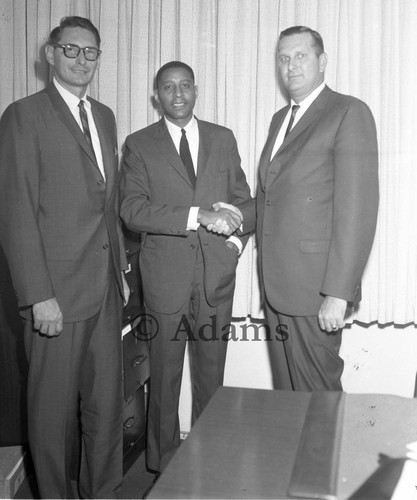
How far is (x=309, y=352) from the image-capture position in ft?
6.88

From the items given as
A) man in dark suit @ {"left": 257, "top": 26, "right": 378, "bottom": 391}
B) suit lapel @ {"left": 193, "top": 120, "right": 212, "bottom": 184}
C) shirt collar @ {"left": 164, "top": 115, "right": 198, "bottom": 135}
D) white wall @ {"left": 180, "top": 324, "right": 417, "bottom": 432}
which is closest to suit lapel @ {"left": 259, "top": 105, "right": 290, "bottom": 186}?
man in dark suit @ {"left": 257, "top": 26, "right": 378, "bottom": 391}

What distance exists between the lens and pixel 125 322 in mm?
2516

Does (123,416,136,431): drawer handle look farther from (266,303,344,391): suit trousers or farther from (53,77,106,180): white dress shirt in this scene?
(53,77,106,180): white dress shirt

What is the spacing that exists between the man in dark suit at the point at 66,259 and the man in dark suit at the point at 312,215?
63cm

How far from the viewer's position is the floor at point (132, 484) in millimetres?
2396

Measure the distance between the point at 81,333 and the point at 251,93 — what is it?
153cm

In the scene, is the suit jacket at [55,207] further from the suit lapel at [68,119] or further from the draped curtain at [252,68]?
the draped curtain at [252,68]

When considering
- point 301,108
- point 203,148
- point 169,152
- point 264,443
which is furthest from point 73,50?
point 264,443

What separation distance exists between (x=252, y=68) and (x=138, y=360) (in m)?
1.56

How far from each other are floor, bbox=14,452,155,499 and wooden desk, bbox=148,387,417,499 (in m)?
1.28

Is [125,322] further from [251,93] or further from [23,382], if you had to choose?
[251,93]

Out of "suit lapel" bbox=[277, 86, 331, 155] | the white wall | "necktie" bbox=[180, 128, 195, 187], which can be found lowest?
the white wall

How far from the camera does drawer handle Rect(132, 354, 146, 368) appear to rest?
260 cm

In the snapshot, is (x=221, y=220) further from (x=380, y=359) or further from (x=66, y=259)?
(x=380, y=359)
